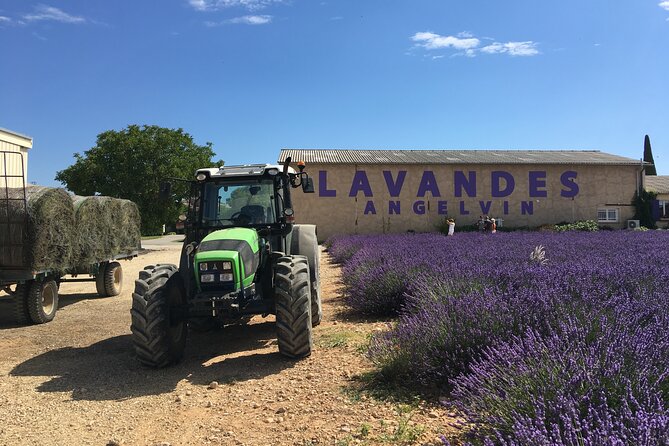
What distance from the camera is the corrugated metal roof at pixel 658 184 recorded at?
31822mm

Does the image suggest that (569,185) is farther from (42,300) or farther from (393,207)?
(42,300)

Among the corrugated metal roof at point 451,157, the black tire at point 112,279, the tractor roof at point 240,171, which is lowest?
the black tire at point 112,279

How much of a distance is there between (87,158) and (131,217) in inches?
575

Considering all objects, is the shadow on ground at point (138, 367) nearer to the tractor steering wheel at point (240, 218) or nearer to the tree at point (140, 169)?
the tractor steering wheel at point (240, 218)

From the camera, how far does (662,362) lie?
256 cm

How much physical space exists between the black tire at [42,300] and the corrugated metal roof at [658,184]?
113 ft

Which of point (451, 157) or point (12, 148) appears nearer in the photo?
point (12, 148)

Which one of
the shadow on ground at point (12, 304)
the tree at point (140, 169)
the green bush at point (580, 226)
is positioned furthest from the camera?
the green bush at point (580, 226)

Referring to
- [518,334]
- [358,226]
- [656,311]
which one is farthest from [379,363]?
[358,226]

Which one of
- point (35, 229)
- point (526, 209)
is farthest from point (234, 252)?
point (526, 209)

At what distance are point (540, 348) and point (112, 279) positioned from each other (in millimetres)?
9372

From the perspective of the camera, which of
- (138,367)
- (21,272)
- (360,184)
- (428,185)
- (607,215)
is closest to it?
(138,367)

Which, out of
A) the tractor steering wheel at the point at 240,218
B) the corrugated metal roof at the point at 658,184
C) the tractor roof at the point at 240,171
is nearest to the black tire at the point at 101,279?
the tractor roof at the point at 240,171

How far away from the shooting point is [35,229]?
275 inches
